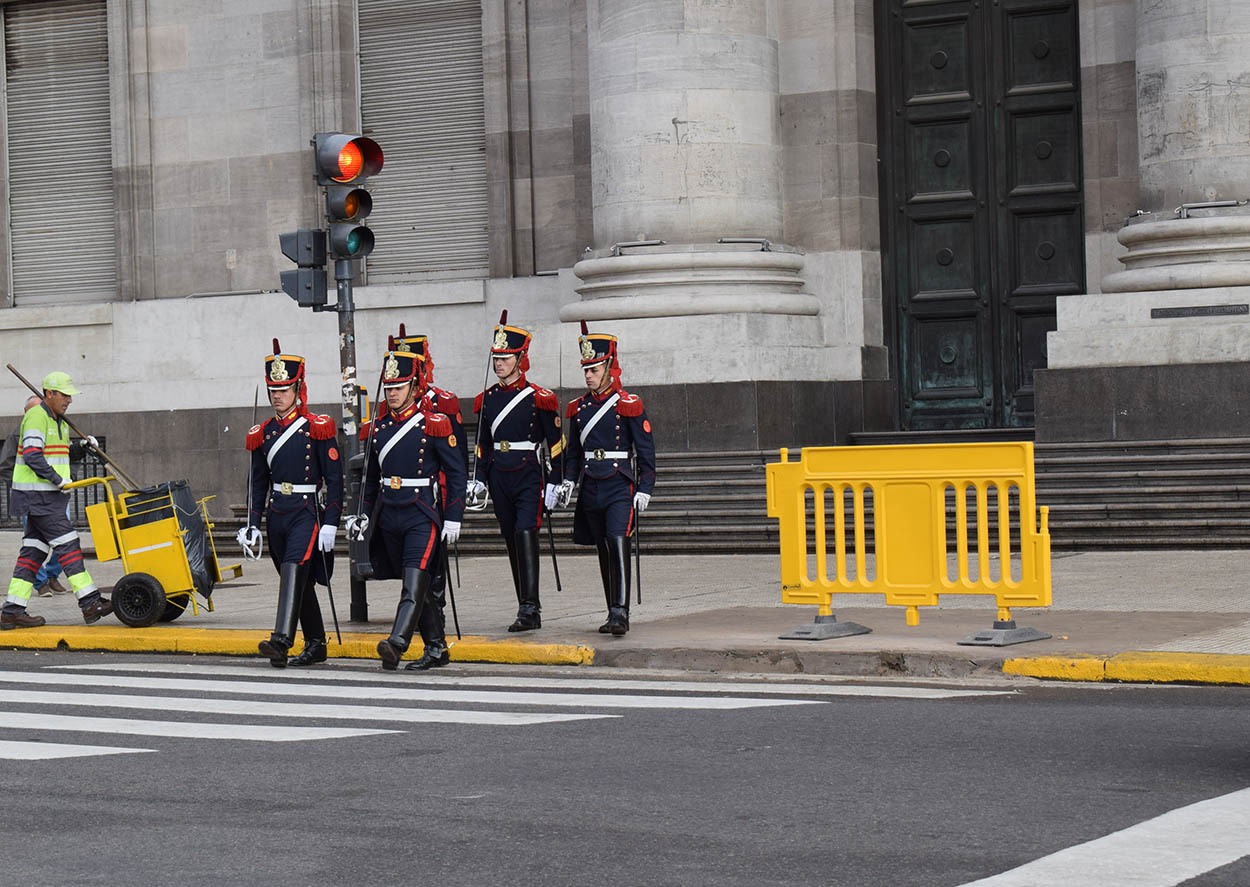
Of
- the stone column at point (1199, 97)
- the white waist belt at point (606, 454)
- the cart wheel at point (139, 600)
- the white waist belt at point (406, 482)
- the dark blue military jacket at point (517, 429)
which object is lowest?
the cart wheel at point (139, 600)

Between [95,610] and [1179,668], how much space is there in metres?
8.10

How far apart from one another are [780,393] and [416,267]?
6.11 meters

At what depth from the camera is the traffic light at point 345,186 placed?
49.6 feet

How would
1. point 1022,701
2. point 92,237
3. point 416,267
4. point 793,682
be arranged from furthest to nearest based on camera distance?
point 92,237
point 416,267
point 793,682
point 1022,701

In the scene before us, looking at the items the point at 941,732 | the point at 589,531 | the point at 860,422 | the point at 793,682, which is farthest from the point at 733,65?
the point at 941,732

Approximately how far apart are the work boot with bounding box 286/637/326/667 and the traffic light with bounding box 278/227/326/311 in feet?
9.44

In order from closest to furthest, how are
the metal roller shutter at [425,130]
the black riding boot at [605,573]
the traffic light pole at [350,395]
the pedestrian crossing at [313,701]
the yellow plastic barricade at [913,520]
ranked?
1. the pedestrian crossing at [313,701]
2. the yellow plastic barricade at [913,520]
3. the black riding boot at [605,573]
4. the traffic light pole at [350,395]
5. the metal roller shutter at [425,130]

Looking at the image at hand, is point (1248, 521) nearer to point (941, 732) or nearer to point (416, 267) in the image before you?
point (941, 732)

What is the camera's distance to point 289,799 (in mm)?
8016

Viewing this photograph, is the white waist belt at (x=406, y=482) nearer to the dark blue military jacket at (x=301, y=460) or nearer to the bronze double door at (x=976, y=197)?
the dark blue military jacket at (x=301, y=460)

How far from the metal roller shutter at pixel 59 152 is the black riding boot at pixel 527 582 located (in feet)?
47.4

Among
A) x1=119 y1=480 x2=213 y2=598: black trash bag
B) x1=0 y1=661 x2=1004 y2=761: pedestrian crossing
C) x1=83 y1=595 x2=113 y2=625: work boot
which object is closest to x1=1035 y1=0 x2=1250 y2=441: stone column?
x1=119 y1=480 x2=213 y2=598: black trash bag

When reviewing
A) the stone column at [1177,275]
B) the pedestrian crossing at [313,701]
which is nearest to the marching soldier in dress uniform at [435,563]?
the pedestrian crossing at [313,701]

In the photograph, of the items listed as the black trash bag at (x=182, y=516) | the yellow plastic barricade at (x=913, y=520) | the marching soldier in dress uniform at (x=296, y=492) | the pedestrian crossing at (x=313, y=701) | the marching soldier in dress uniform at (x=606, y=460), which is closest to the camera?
the pedestrian crossing at (x=313, y=701)
